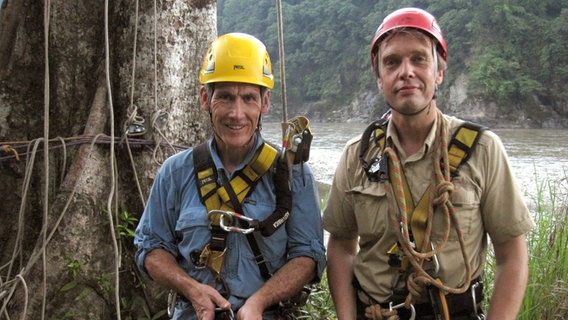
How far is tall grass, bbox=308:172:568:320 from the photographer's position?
384cm

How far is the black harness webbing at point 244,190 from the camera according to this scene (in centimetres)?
246

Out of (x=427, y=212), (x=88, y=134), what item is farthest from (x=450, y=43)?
(x=427, y=212)

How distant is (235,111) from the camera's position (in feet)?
8.16

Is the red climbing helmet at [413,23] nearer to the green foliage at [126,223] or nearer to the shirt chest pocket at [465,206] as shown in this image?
the shirt chest pocket at [465,206]

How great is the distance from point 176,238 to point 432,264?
108 centimetres

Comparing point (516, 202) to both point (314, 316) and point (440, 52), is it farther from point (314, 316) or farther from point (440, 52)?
point (314, 316)

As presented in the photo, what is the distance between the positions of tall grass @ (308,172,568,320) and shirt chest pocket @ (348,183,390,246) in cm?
140

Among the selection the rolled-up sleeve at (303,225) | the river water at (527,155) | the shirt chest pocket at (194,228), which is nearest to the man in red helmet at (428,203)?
the rolled-up sleeve at (303,225)

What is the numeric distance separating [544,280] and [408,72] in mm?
2448

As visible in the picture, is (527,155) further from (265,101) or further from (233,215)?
(233,215)

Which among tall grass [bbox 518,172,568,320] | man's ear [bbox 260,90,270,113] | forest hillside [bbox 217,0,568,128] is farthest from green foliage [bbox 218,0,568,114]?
man's ear [bbox 260,90,270,113]

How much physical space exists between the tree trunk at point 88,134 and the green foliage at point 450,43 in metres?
44.1

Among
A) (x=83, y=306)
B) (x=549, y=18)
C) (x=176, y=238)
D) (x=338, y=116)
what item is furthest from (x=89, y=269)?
(x=338, y=116)

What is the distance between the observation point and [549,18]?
4775cm
